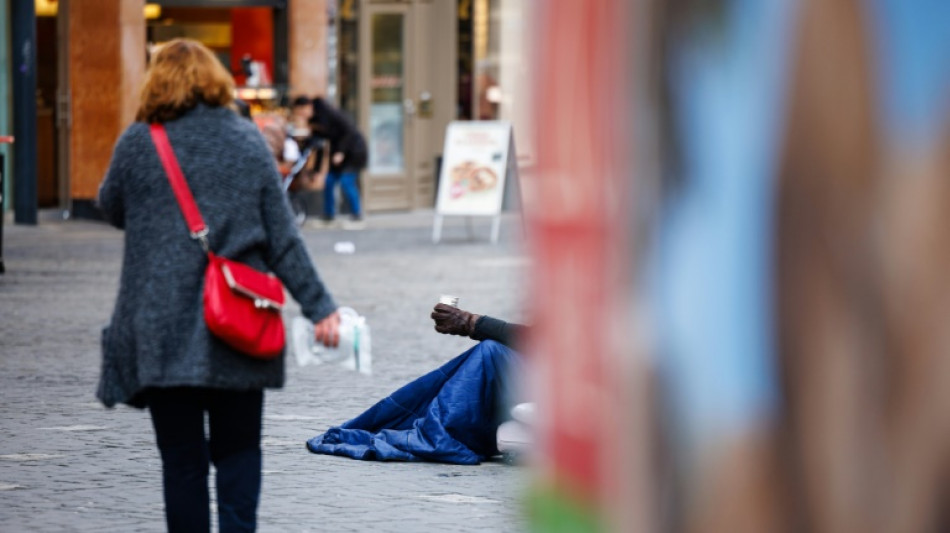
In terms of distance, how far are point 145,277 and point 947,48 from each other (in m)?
2.92

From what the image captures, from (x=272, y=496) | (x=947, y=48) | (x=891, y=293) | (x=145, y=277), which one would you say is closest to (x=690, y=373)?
(x=891, y=293)

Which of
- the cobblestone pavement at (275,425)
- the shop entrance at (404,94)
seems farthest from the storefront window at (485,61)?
the cobblestone pavement at (275,425)

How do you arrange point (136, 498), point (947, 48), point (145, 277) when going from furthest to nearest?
point (136, 498) → point (145, 277) → point (947, 48)

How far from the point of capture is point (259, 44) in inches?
891

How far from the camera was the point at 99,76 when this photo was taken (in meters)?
21.0

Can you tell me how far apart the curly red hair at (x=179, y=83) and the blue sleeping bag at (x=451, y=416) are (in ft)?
9.21

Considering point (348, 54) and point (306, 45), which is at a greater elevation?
point (306, 45)

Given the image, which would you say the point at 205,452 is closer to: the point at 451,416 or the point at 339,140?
the point at 451,416

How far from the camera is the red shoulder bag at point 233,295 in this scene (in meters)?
4.30

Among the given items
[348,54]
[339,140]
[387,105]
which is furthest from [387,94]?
[339,140]

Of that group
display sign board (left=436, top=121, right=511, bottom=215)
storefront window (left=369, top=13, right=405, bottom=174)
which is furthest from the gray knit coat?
storefront window (left=369, top=13, right=405, bottom=174)

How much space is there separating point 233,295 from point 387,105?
20.3 metres

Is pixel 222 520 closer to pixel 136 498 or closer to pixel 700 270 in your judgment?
pixel 136 498

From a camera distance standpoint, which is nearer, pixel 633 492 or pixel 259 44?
pixel 633 492
